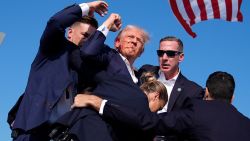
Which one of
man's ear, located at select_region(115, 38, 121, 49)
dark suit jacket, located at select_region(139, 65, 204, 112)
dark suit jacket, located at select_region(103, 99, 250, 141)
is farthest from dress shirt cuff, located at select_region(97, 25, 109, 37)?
dark suit jacket, located at select_region(139, 65, 204, 112)

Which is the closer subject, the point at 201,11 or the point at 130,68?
the point at 130,68

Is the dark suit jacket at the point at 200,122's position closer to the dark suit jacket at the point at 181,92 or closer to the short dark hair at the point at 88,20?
the short dark hair at the point at 88,20

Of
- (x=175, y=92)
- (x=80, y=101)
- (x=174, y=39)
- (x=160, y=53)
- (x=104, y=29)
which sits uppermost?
(x=104, y=29)

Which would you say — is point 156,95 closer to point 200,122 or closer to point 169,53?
point 200,122

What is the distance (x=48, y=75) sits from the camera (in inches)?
234

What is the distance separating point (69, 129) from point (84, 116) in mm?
214

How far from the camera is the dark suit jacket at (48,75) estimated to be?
5820 millimetres

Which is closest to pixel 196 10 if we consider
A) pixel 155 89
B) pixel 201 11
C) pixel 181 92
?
pixel 201 11

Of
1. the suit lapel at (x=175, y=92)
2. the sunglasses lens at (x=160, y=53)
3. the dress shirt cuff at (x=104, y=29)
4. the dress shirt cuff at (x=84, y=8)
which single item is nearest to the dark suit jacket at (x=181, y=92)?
the suit lapel at (x=175, y=92)

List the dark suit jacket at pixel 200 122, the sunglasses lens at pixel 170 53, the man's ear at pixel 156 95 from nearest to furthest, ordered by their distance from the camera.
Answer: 1. the dark suit jacket at pixel 200 122
2. the man's ear at pixel 156 95
3. the sunglasses lens at pixel 170 53

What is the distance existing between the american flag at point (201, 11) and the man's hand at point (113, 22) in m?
3.47

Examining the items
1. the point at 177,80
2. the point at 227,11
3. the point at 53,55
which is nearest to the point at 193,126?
the point at 53,55

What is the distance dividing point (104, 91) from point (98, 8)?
3.38 feet

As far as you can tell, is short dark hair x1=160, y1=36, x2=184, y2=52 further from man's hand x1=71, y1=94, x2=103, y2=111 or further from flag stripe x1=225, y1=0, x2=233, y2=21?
man's hand x1=71, y1=94, x2=103, y2=111
